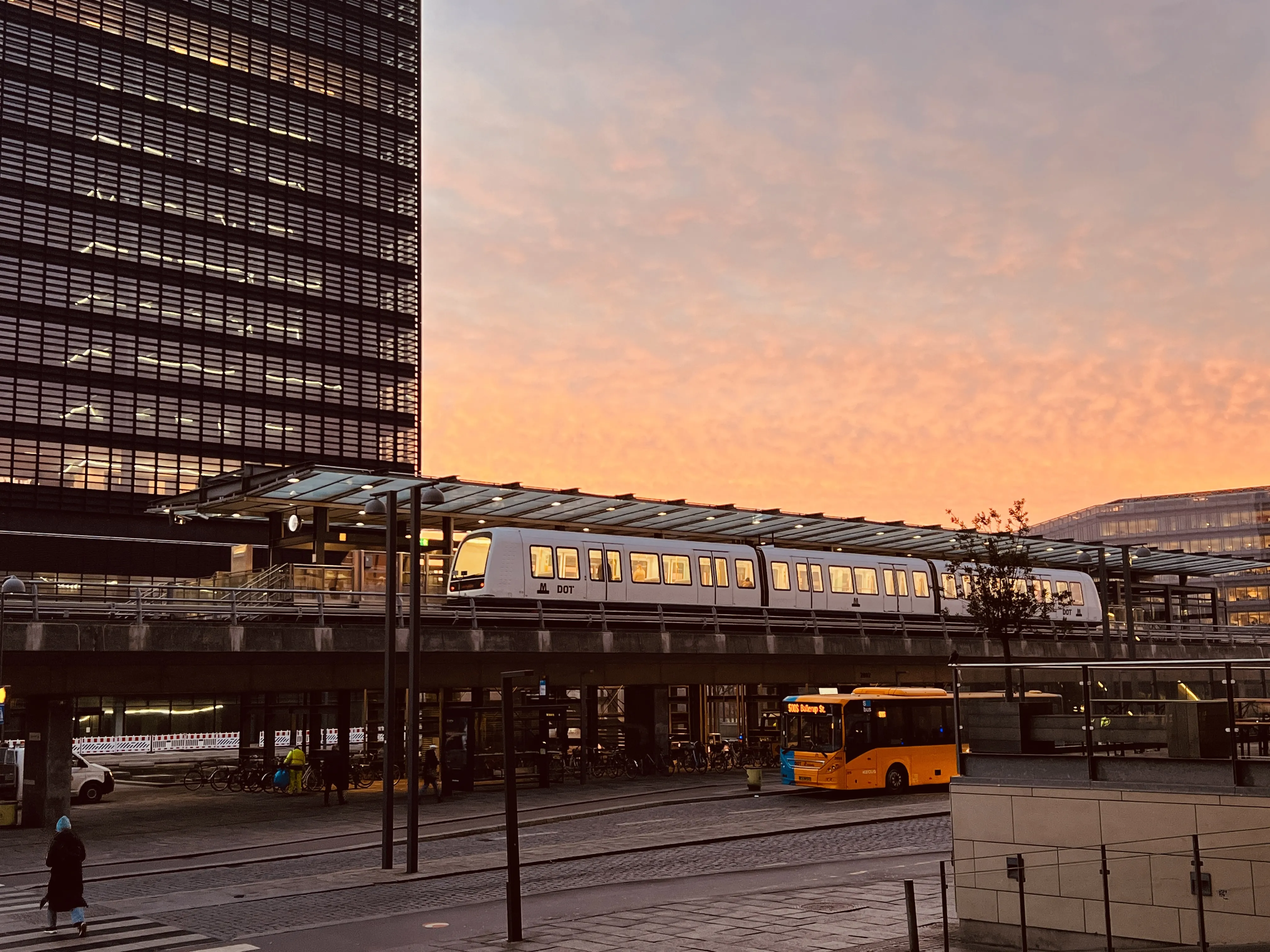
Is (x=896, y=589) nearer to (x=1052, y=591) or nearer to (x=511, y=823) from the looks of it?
(x=1052, y=591)

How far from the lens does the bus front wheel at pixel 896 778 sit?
1325 inches

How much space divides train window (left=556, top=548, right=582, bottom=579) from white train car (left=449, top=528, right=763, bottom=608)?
22mm

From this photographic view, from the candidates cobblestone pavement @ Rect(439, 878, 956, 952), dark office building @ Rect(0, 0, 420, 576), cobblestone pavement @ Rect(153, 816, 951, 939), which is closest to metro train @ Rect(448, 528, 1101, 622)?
cobblestone pavement @ Rect(153, 816, 951, 939)

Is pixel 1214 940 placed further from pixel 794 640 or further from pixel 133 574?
pixel 133 574

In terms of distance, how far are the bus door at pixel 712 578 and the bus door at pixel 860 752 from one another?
1119cm

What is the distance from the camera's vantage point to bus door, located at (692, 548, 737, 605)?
144 ft

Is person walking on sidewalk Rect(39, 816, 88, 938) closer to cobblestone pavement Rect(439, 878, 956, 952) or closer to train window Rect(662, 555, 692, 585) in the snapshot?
cobblestone pavement Rect(439, 878, 956, 952)

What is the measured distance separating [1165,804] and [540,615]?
24.5 m

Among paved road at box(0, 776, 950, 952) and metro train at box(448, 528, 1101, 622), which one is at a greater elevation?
metro train at box(448, 528, 1101, 622)

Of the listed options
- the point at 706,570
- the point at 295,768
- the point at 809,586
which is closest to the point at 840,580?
the point at 809,586

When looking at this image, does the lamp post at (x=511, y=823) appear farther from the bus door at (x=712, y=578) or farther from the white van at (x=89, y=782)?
the bus door at (x=712, y=578)

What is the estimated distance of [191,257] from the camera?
71.4 m

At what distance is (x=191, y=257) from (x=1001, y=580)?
4822cm

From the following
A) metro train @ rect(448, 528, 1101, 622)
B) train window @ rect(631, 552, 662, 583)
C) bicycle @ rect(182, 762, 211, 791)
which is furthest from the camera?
bicycle @ rect(182, 762, 211, 791)
